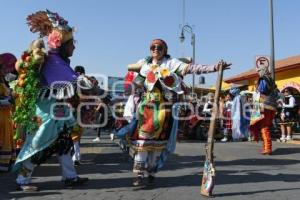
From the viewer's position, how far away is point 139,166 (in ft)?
21.9

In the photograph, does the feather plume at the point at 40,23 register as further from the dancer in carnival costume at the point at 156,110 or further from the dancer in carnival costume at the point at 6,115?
the dancer in carnival costume at the point at 156,110

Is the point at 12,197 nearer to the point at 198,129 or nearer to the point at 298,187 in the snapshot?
the point at 298,187

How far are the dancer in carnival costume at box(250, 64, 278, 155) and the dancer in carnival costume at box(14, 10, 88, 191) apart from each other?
5811mm

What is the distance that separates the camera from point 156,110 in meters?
6.66

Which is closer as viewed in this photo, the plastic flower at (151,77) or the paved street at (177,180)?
the paved street at (177,180)

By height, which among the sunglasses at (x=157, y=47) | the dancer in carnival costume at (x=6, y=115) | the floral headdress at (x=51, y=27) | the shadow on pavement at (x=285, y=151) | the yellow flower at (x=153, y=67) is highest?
the floral headdress at (x=51, y=27)

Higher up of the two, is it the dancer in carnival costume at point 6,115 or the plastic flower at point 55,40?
the plastic flower at point 55,40

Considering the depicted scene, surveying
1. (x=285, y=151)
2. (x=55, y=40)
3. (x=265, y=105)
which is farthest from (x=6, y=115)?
(x=285, y=151)

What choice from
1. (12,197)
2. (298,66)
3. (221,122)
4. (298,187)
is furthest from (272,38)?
(12,197)

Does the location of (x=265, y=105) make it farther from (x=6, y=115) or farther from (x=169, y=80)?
(x=6, y=115)

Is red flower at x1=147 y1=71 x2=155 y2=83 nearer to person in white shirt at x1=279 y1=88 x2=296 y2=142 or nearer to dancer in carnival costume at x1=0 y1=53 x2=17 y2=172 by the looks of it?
dancer in carnival costume at x1=0 y1=53 x2=17 y2=172

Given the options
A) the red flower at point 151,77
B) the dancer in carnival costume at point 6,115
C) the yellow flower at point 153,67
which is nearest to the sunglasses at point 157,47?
the yellow flower at point 153,67

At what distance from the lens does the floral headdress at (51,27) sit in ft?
21.2

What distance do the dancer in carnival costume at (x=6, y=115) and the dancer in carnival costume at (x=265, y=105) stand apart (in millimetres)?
5616
